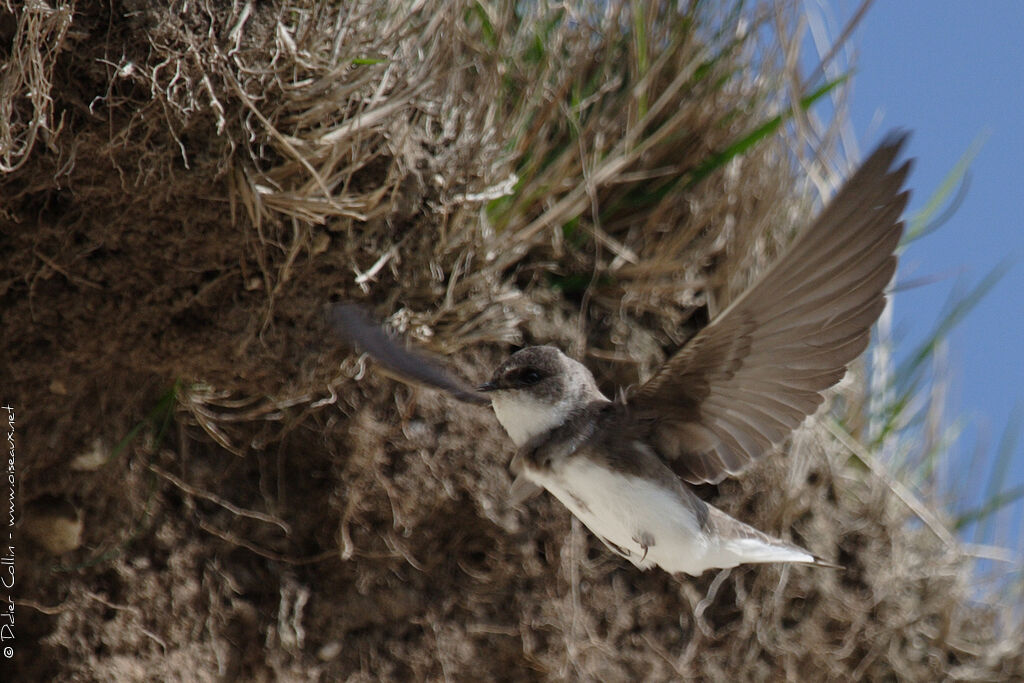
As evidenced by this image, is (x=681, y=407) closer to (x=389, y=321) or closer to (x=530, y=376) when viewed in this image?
(x=530, y=376)

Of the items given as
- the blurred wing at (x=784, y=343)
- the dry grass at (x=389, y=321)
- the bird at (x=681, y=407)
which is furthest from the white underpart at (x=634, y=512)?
the dry grass at (x=389, y=321)

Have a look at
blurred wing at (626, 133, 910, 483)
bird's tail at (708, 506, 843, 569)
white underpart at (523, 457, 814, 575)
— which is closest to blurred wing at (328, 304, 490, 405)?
white underpart at (523, 457, 814, 575)

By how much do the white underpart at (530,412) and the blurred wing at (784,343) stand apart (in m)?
0.13

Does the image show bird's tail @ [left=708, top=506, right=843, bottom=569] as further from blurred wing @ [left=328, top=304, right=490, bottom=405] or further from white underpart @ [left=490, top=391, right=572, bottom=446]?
blurred wing @ [left=328, top=304, right=490, bottom=405]

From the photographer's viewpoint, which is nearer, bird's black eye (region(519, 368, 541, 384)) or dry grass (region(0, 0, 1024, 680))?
bird's black eye (region(519, 368, 541, 384))

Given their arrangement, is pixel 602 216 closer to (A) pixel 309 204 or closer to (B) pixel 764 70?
(B) pixel 764 70

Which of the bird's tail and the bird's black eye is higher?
the bird's black eye

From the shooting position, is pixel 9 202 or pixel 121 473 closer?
pixel 9 202

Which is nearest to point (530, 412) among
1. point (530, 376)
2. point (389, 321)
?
point (530, 376)

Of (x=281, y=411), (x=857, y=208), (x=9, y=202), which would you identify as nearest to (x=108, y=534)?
(x=281, y=411)

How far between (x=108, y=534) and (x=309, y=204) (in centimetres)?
87

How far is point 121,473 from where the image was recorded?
251cm

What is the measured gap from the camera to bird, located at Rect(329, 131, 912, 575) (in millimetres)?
1863

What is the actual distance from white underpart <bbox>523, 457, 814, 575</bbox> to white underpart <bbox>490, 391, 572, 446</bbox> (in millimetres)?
73
